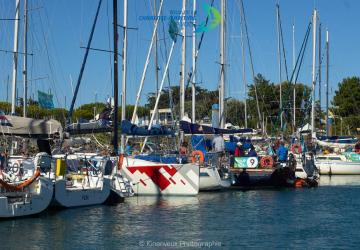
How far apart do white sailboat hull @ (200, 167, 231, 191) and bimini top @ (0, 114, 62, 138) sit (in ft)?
29.9

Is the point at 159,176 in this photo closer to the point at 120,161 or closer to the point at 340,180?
the point at 120,161

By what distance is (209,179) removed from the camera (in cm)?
3400

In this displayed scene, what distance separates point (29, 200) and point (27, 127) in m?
3.29

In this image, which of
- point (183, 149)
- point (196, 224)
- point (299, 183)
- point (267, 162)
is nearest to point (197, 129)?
point (183, 149)

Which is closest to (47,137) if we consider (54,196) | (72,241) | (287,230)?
(54,196)

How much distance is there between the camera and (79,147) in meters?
32.3

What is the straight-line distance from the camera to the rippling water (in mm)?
20234

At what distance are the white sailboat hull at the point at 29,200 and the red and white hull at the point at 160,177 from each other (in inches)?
248

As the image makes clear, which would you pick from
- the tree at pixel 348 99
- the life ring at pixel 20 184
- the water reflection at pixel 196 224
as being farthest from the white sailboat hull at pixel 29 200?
the tree at pixel 348 99

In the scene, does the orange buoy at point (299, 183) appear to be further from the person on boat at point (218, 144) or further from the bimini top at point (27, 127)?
the bimini top at point (27, 127)

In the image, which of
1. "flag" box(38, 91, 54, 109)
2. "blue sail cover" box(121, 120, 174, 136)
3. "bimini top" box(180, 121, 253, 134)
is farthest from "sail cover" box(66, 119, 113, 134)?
"flag" box(38, 91, 54, 109)

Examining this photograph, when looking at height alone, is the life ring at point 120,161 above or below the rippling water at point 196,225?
above

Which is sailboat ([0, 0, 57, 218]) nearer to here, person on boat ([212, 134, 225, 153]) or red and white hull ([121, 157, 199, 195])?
red and white hull ([121, 157, 199, 195])

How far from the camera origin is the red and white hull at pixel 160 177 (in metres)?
30.8
